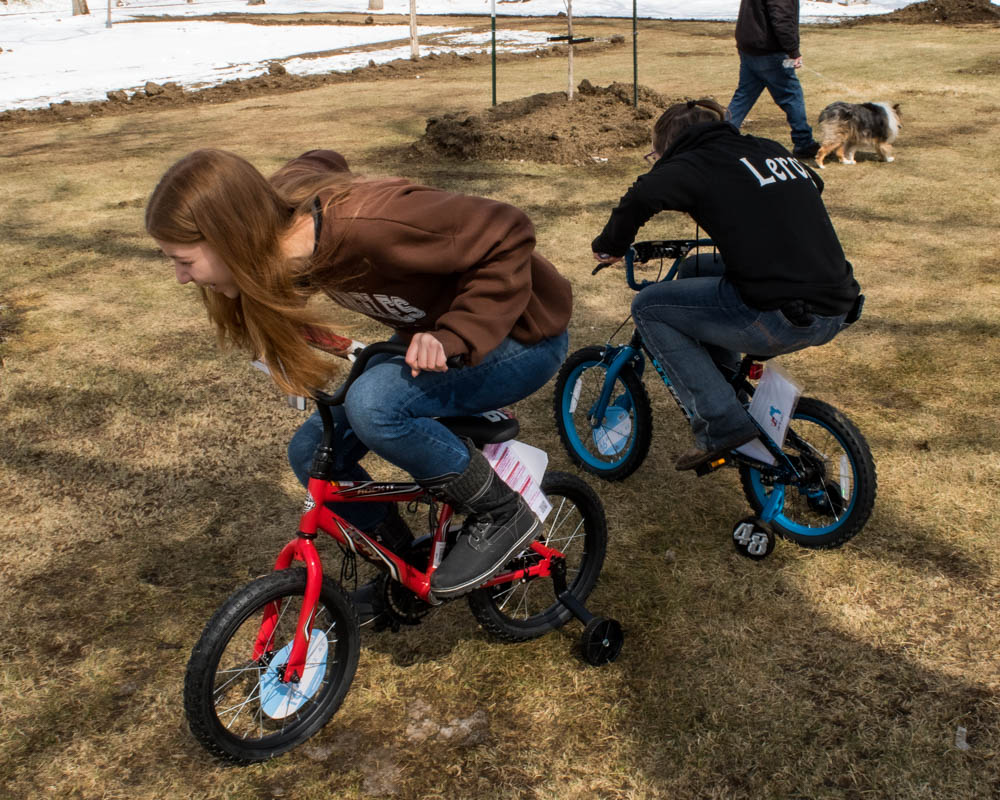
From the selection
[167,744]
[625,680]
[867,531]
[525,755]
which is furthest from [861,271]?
[167,744]

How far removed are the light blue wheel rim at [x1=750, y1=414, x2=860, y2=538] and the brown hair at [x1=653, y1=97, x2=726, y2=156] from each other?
1.23m

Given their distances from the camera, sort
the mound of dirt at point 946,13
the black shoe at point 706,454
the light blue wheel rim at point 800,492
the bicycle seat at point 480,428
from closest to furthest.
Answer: the bicycle seat at point 480,428
the light blue wheel rim at point 800,492
the black shoe at point 706,454
the mound of dirt at point 946,13

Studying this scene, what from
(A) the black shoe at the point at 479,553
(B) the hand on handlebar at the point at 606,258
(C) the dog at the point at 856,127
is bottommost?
(A) the black shoe at the point at 479,553

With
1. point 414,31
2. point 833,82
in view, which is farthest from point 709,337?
point 414,31

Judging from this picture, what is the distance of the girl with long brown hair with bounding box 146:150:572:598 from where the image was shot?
7.38 feet

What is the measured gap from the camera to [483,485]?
2697mm

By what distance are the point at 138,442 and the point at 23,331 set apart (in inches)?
82.0

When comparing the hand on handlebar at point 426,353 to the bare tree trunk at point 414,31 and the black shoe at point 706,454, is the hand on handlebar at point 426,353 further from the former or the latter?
the bare tree trunk at point 414,31

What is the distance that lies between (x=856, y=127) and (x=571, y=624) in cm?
783

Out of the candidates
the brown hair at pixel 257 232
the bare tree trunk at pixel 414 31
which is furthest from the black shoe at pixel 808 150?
the bare tree trunk at pixel 414 31

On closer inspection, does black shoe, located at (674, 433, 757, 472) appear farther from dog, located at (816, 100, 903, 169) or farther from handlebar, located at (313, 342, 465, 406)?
dog, located at (816, 100, 903, 169)

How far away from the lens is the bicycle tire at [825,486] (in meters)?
3.40

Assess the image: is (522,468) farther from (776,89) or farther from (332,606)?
(776,89)

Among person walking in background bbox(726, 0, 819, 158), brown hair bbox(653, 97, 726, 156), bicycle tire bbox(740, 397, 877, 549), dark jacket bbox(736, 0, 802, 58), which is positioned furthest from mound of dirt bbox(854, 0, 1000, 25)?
bicycle tire bbox(740, 397, 877, 549)
